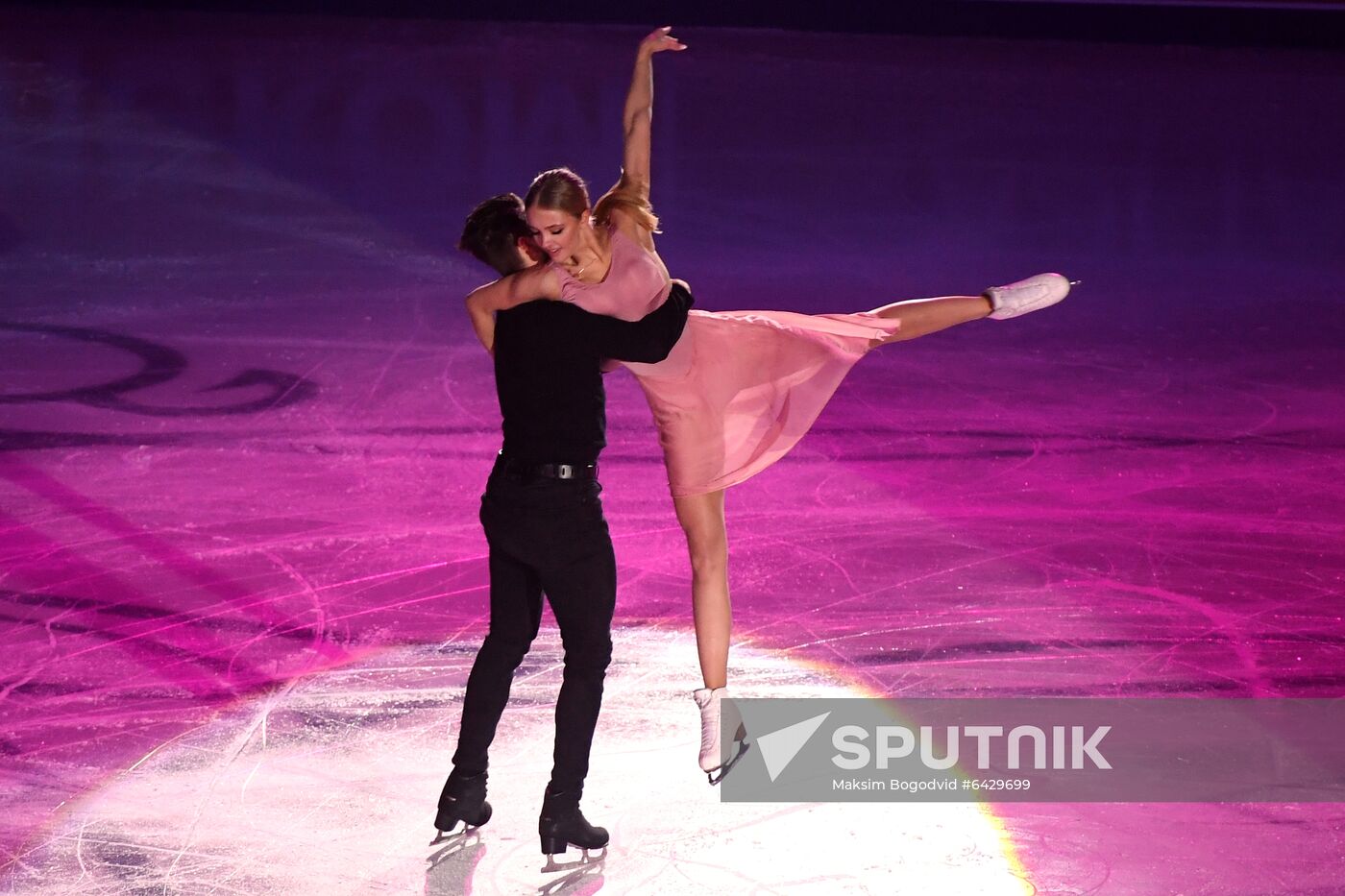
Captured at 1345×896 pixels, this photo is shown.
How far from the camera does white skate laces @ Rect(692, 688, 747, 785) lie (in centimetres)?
369

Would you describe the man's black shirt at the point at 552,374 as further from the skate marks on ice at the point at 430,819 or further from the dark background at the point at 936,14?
the dark background at the point at 936,14

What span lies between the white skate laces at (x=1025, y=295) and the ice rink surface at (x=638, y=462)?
1055 millimetres

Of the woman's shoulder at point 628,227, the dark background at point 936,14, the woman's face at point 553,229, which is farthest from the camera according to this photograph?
the dark background at point 936,14

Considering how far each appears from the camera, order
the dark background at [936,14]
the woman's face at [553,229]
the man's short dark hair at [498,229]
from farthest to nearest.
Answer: the dark background at [936,14], the man's short dark hair at [498,229], the woman's face at [553,229]

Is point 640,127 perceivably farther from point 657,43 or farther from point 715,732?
point 715,732

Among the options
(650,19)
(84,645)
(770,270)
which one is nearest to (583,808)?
(84,645)

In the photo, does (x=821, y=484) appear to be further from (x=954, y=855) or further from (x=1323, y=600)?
(x=954, y=855)

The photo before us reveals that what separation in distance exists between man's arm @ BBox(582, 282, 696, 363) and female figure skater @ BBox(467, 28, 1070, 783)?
0.02 m

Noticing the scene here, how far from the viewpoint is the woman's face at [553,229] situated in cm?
322

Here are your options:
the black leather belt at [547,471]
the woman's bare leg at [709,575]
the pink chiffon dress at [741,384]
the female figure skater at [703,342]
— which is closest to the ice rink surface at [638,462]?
the woman's bare leg at [709,575]

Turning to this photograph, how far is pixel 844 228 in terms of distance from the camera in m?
8.59

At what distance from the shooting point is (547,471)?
328 cm

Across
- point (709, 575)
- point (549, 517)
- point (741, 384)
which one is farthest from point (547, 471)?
point (741, 384)

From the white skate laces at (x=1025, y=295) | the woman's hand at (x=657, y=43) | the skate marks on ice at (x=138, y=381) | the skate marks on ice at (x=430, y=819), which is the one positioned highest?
the woman's hand at (x=657, y=43)
